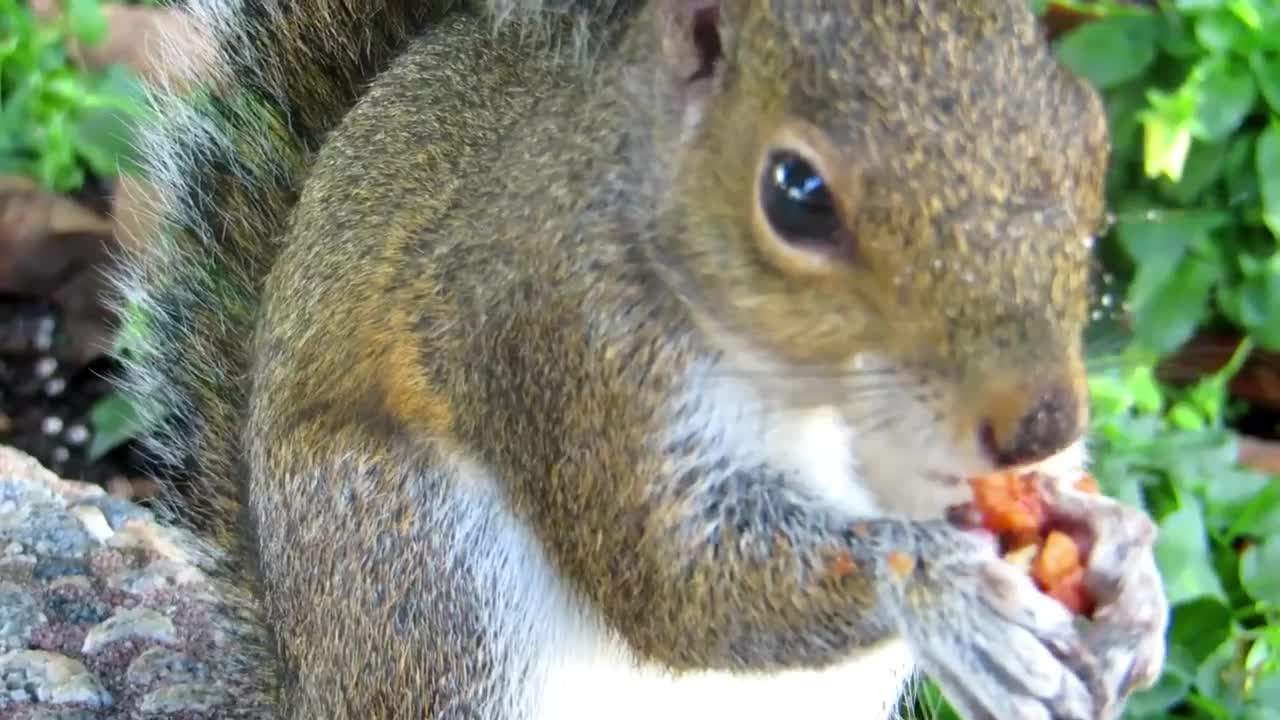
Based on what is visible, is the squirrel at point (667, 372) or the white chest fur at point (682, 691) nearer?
the squirrel at point (667, 372)

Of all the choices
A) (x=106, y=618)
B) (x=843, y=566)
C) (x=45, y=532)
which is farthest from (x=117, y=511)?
(x=843, y=566)

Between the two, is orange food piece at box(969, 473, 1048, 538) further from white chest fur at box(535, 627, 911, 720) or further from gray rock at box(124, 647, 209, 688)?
Result: gray rock at box(124, 647, 209, 688)

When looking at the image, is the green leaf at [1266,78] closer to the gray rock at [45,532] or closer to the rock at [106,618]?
the rock at [106,618]

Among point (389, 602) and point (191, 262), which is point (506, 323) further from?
point (191, 262)

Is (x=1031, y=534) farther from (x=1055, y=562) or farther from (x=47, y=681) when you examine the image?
(x=47, y=681)

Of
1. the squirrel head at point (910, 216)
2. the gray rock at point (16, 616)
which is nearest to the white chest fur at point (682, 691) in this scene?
the squirrel head at point (910, 216)

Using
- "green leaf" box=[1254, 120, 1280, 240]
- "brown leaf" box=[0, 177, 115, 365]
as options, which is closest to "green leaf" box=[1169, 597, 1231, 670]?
"green leaf" box=[1254, 120, 1280, 240]

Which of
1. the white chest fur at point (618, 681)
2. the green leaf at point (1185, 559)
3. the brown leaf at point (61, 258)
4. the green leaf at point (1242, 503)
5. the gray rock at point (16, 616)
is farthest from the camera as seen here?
the brown leaf at point (61, 258)

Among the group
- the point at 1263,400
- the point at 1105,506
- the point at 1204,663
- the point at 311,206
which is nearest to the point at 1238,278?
the point at 1263,400
